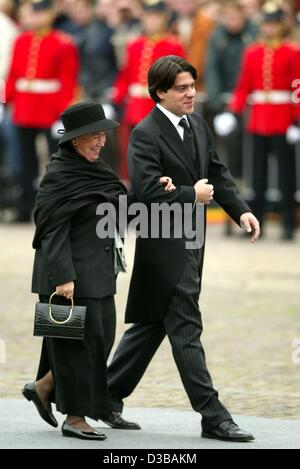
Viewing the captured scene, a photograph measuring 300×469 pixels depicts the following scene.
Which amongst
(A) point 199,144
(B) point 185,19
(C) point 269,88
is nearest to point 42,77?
(B) point 185,19

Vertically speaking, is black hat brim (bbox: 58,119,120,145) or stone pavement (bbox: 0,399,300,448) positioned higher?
black hat brim (bbox: 58,119,120,145)

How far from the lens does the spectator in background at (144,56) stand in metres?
16.2

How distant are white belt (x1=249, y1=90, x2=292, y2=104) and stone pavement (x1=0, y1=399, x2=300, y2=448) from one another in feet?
25.4

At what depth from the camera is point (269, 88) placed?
15.7m

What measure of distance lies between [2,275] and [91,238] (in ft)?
19.5

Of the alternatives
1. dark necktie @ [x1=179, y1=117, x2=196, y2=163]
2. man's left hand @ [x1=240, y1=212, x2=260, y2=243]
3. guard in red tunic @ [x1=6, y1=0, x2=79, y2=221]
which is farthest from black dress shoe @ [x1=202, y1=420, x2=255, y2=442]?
guard in red tunic @ [x1=6, y1=0, x2=79, y2=221]

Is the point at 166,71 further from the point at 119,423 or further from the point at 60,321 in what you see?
the point at 119,423

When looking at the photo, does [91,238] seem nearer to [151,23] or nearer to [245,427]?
[245,427]

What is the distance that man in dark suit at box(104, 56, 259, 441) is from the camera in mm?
7434

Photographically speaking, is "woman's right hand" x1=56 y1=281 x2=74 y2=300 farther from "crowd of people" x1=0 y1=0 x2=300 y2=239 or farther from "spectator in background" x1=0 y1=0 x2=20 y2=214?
"spectator in background" x1=0 y1=0 x2=20 y2=214

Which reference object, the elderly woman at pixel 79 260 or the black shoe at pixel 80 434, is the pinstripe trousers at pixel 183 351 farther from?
the black shoe at pixel 80 434

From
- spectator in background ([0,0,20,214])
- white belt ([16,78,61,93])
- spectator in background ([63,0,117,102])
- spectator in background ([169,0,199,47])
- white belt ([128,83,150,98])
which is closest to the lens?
white belt ([128,83,150,98])

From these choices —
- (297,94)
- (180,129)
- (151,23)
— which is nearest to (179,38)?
(151,23)

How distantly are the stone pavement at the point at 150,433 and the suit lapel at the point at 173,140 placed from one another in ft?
3.63
